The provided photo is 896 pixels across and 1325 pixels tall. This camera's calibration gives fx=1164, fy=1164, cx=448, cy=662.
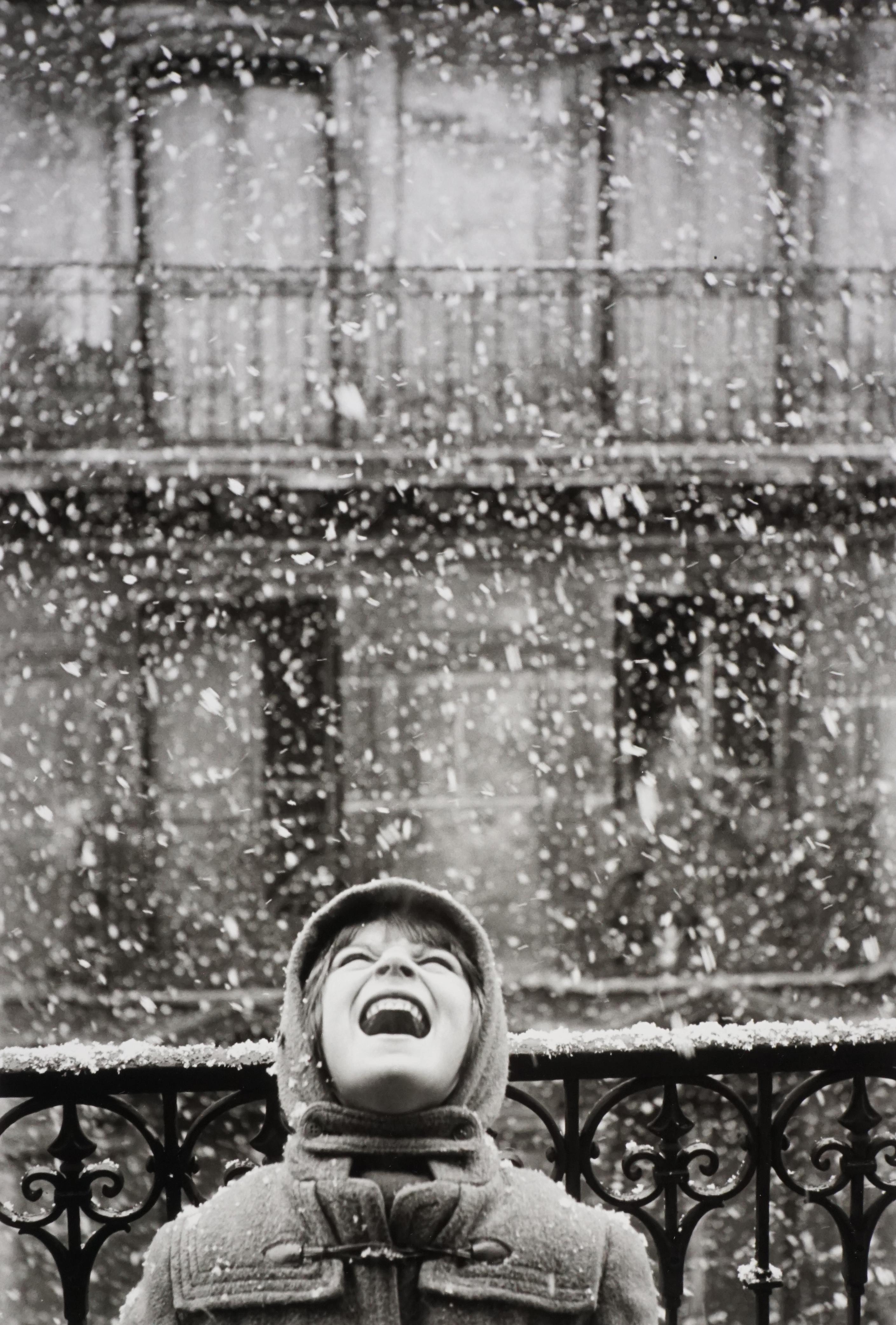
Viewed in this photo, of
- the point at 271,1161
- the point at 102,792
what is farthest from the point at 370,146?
the point at 271,1161

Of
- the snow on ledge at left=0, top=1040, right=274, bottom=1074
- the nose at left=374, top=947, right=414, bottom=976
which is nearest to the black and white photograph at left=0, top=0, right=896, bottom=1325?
the snow on ledge at left=0, top=1040, right=274, bottom=1074

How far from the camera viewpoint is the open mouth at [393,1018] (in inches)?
61.7

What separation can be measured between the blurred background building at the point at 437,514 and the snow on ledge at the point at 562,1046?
7.06 m

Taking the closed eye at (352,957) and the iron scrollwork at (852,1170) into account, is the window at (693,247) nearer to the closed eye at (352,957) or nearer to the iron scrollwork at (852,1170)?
the iron scrollwork at (852,1170)

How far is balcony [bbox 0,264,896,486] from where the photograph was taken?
363 inches

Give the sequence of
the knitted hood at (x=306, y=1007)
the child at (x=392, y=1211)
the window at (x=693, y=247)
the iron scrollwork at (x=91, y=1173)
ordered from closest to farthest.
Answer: the child at (x=392, y=1211) → the knitted hood at (x=306, y=1007) → the iron scrollwork at (x=91, y=1173) → the window at (x=693, y=247)

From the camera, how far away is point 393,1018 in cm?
157

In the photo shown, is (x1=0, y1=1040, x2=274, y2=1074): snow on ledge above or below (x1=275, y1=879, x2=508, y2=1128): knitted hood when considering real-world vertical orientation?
below

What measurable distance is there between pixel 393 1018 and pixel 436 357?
8.40 m

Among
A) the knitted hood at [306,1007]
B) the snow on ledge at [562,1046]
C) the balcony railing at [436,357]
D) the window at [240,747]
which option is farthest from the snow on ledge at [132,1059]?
the balcony railing at [436,357]

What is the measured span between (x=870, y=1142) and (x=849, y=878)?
25.5 feet

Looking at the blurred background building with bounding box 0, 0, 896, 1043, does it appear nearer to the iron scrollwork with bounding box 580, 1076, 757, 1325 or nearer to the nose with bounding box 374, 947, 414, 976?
the iron scrollwork with bounding box 580, 1076, 757, 1325

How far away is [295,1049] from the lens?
164cm

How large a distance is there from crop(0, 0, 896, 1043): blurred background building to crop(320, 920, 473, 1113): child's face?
763 cm
